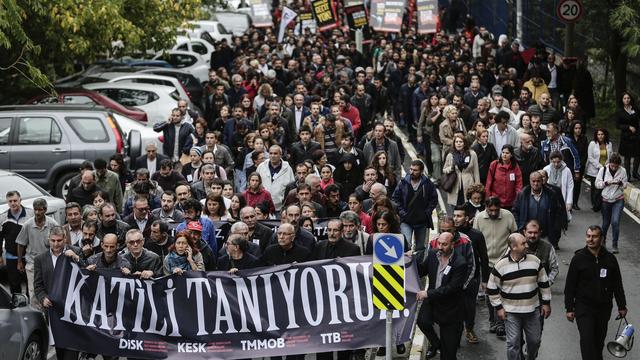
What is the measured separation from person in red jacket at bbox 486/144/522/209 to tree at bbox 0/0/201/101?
28.8 ft

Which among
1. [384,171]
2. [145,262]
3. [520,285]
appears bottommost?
[384,171]

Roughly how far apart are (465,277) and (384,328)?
968 millimetres

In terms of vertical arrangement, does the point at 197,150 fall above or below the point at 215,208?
below

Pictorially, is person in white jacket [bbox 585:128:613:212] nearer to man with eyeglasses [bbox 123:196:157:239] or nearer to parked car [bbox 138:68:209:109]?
man with eyeglasses [bbox 123:196:157:239]

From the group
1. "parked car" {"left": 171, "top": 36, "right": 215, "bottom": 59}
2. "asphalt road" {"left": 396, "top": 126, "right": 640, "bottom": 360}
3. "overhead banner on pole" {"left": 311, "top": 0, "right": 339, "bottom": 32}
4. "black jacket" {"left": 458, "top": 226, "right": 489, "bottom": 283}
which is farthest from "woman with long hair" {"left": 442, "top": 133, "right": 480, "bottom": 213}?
"parked car" {"left": 171, "top": 36, "right": 215, "bottom": 59}

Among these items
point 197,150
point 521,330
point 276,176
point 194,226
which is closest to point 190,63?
point 197,150

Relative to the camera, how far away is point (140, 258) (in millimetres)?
12172

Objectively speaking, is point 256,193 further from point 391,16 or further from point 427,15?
point 427,15

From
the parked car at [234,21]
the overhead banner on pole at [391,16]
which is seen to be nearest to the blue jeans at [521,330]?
the overhead banner on pole at [391,16]

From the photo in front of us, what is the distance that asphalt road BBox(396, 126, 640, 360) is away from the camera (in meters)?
13.0

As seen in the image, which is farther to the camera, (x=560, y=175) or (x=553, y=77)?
(x=553, y=77)

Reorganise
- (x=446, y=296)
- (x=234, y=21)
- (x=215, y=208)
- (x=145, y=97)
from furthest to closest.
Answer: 1. (x=234, y=21)
2. (x=145, y=97)
3. (x=215, y=208)
4. (x=446, y=296)

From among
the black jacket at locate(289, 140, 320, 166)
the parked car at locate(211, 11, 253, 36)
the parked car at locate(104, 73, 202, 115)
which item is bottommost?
the parked car at locate(211, 11, 253, 36)

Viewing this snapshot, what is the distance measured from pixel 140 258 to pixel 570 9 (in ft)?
49.5
